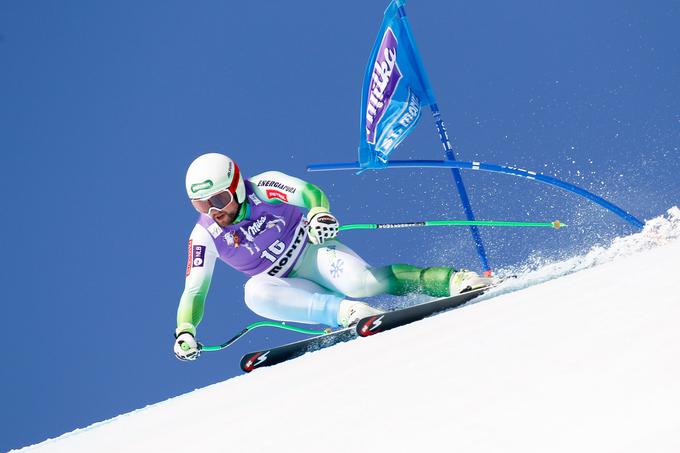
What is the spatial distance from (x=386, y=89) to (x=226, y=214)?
1.11 m

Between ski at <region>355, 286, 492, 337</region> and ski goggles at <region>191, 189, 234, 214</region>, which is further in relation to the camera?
ski goggles at <region>191, 189, 234, 214</region>

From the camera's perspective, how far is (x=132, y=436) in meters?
2.61

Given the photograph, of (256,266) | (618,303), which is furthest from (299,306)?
(618,303)

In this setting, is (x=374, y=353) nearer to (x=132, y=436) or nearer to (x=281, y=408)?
(x=281, y=408)

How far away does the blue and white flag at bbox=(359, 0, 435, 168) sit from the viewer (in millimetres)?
4438

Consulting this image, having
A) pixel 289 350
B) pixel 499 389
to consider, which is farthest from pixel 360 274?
pixel 499 389

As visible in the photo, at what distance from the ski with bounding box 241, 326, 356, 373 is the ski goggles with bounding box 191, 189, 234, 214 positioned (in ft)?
2.41

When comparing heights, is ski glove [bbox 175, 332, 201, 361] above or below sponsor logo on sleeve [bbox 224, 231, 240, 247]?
below

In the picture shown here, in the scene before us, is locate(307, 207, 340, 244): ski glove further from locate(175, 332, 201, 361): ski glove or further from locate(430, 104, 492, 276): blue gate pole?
locate(430, 104, 492, 276): blue gate pole

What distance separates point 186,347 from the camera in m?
4.04

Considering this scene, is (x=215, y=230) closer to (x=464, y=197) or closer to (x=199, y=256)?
(x=199, y=256)

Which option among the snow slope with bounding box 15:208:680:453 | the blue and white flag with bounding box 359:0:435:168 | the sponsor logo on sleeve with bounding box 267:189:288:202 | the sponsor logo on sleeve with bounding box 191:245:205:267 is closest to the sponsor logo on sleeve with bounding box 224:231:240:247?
the sponsor logo on sleeve with bounding box 191:245:205:267

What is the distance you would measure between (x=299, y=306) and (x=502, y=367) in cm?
249

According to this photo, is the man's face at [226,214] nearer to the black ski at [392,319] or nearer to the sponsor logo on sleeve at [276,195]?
the sponsor logo on sleeve at [276,195]
